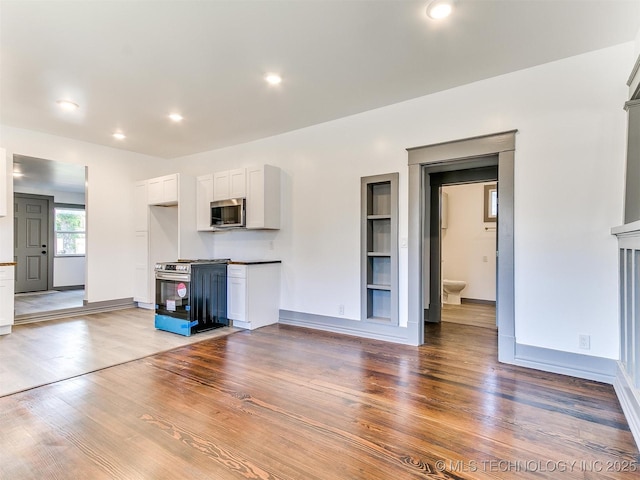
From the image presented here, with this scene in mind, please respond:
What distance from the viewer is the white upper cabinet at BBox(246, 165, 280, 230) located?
468 centimetres

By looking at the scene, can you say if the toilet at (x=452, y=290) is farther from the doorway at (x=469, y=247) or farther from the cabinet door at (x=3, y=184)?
the cabinet door at (x=3, y=184)

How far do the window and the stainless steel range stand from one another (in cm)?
559

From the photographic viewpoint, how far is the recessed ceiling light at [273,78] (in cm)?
326

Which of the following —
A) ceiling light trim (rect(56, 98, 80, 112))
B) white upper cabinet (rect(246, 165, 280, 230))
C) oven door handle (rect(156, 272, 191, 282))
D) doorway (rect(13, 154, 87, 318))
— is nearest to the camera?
ceiling light trim (rect(56, 98, 80, 112))

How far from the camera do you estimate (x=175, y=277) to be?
14.6ft

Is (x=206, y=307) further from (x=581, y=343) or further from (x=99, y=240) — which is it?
(x=581, y=343)

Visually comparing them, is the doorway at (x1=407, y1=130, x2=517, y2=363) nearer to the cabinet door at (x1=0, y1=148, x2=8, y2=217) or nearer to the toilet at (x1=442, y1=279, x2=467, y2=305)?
the toilet at (x1=442, y1=279, x2=467, y2=305)

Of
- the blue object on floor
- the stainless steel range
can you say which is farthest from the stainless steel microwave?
the blue object on floor

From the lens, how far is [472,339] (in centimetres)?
405

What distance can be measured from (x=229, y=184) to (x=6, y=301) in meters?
3.16

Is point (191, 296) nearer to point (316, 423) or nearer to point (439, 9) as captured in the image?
point (316, 423)

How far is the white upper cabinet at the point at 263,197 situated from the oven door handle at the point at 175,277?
1082 mm

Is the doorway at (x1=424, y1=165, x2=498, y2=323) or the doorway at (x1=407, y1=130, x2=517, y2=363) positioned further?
the doorway at (x1=424, y1=165, x2=498, y2=323)

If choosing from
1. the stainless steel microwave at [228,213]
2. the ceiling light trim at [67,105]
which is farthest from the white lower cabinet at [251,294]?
the ceiling light trim at [67,105]
